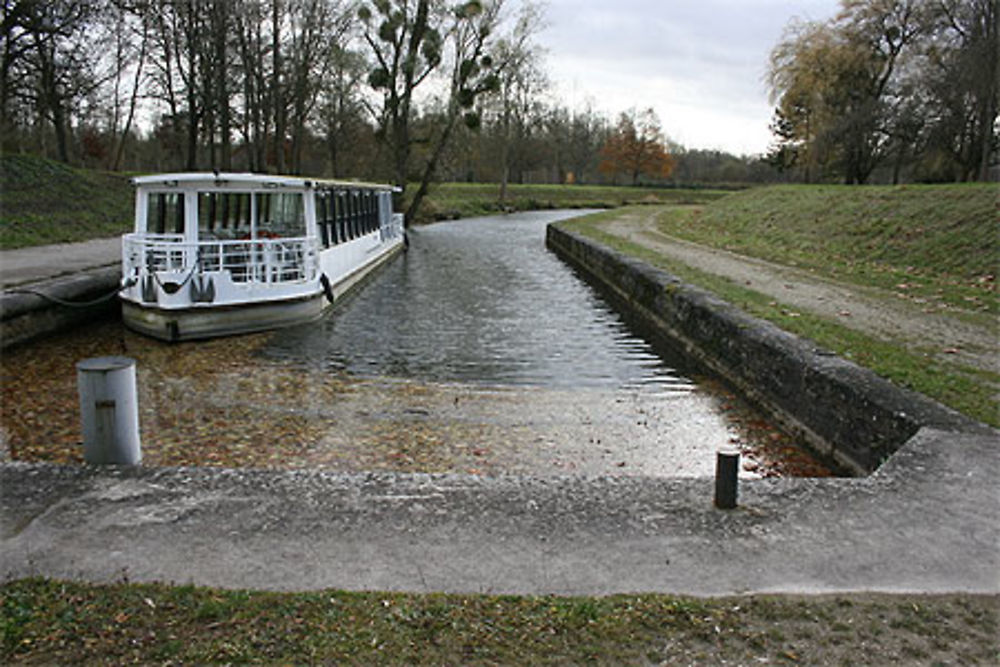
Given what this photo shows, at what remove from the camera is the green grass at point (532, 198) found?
51.5 m

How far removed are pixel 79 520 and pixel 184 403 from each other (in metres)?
4.73

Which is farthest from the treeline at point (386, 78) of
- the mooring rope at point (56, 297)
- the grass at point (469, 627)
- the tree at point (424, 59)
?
the grass at point (469, 627)

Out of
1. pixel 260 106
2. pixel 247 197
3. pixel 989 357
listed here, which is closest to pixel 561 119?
pixel 260 106

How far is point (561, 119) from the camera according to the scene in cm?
9012

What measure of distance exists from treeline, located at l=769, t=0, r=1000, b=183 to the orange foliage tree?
4375cm

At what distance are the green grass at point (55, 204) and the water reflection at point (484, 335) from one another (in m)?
8.53

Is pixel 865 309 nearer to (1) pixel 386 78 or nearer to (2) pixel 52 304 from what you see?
(2) pixel 52 304

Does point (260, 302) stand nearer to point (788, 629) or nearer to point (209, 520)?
point (209, 520)

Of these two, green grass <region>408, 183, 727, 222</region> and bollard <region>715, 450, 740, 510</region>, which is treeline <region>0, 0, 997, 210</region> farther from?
bollard <region>715, 450, 740, 510</region>

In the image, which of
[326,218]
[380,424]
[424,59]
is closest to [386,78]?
[424,59]

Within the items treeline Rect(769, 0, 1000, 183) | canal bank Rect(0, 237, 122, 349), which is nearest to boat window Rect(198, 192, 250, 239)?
canal bank Rect(0, 237, 122, 349)

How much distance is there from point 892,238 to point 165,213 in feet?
53.1

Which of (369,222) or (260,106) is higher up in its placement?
(260,106)

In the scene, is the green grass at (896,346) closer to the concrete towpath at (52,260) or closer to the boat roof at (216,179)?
the boat roof at (216,179)
